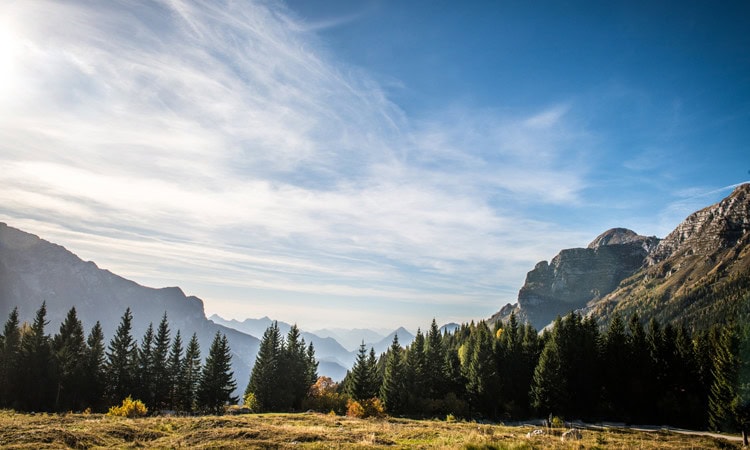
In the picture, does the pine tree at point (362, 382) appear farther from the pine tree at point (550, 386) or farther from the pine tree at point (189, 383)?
the pine tree at point (189, 383)

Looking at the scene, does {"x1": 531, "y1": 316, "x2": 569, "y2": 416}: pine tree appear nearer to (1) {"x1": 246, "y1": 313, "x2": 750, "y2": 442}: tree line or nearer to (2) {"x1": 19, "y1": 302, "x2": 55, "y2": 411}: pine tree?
(1) {"x1": 246, "y1": 313, "x2": 750, "y2": 442}: tree line

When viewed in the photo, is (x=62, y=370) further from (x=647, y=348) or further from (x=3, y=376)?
(x=647, y=348)

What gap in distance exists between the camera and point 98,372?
6688cm

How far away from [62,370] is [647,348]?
328 feet

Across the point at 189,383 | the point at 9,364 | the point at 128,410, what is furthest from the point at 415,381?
the point at 9,364

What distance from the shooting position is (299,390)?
75250 mm

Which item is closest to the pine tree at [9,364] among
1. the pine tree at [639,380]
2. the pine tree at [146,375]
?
the pine tree at [146,375]

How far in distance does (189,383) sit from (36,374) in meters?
23.3

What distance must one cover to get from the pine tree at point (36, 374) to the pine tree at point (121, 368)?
8039 millimetres

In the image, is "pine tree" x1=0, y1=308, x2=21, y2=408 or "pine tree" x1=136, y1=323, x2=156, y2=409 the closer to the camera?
"pine tree" x1=0, y1=308, x2=21, y2=408

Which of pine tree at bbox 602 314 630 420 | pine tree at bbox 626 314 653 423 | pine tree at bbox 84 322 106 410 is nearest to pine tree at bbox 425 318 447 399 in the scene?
pine tree at bbox 602 314 630 420

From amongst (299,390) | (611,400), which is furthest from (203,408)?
(611,400)

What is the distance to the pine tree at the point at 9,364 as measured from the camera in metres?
61.0

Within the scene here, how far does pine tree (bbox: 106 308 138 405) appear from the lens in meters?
67.7
